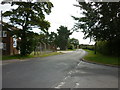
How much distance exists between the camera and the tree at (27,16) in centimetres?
2434

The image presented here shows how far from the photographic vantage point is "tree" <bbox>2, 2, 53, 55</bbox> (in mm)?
24344

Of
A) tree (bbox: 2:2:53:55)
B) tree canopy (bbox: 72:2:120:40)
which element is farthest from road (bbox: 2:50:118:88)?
tree (bbox: 2:2:53:55)

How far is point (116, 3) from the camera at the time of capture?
17.2 meters

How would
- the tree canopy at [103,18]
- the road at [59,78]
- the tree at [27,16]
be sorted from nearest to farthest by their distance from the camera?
the road at [59,78]
the tree canopy at [103,18]
the tree at [27,16]

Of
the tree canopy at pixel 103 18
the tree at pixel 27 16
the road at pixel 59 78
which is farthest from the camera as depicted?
the tree at pixel 27 16

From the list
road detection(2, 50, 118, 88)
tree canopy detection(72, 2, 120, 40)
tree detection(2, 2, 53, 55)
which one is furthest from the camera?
tree detection(2, 2, 53, 55)

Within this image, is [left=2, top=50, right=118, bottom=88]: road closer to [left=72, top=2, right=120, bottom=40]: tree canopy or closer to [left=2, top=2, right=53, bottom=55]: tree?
[left=72, top=2, right=120, bottom=40]: tree canopy

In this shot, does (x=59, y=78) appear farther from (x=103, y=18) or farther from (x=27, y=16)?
(x=27, y=16)

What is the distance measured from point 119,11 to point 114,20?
1993 millimetres

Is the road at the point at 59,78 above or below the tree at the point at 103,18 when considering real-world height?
below

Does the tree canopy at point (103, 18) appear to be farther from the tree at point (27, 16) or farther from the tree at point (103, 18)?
the tree at point (27, 16)

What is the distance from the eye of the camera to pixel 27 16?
25.4 meters

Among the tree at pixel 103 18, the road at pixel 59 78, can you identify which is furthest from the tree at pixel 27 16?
the road at pixel 59 78

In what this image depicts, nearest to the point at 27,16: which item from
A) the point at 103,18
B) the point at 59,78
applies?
the point at 103,18
